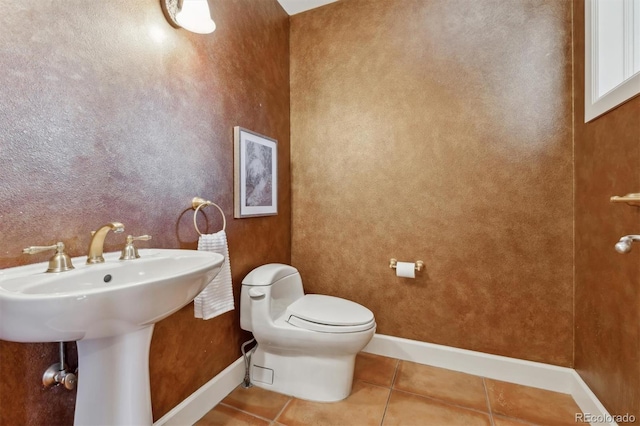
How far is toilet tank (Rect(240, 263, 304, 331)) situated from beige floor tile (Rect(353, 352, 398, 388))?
587mm

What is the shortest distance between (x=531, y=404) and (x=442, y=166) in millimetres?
1326

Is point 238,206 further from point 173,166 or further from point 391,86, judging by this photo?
point 391,86

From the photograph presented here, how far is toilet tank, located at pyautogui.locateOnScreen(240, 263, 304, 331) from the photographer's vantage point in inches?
59.4

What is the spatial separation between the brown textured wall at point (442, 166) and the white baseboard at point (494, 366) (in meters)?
0.05

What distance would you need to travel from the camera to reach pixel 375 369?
1.75 metres

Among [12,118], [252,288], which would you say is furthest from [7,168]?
[252,288]

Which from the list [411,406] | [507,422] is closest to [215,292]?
[411,406]

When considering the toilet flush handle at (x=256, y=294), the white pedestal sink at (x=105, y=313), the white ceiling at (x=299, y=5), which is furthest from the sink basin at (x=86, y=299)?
the white ceiling at (x=299, y=5)

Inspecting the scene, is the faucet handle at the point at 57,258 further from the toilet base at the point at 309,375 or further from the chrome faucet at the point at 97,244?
the toilet base at the point at 309,375

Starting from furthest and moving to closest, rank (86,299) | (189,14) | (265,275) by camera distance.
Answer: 1. (265,275)
2. (189,14)
3. (86,299)

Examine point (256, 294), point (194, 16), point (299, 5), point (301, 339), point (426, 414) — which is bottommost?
point (426, 414)

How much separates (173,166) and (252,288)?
707 millimetres

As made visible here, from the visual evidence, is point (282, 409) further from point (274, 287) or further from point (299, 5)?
point (299, 5)

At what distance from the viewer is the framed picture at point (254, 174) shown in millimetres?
1564
